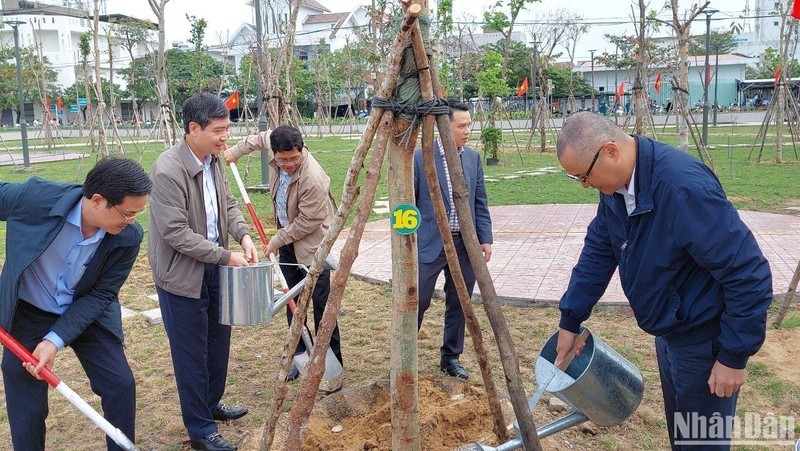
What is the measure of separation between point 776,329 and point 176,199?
156 inches

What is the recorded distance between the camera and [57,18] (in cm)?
5353

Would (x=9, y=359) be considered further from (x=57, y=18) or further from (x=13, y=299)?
(x=57, y=18)

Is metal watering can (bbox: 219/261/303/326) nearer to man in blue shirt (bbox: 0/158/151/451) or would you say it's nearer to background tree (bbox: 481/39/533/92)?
man in blue shirt (bbox: 0/158/151/451)

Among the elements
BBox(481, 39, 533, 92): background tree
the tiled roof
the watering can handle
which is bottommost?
the watering can handle

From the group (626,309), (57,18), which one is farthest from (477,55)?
(57,18)

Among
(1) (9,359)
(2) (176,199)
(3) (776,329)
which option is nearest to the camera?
(1) (9,359)

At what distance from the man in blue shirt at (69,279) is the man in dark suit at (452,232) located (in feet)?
5.46

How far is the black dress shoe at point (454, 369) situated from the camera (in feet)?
13.5

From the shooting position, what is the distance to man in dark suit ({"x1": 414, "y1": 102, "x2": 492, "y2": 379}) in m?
3.96

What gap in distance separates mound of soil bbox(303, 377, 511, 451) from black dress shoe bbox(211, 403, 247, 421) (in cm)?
49

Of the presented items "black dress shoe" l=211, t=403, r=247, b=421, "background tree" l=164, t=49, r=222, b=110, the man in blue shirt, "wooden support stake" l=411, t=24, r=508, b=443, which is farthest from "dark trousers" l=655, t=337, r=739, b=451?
"background tree" l=164, t=49, r=222, b=110

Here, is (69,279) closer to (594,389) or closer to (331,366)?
(331,366)

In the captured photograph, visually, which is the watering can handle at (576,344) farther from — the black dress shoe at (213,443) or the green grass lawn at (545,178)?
the green grass lawn at (545,178)

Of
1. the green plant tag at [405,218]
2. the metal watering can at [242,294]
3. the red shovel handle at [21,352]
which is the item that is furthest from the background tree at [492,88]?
the red shovel handle at [21,352]
